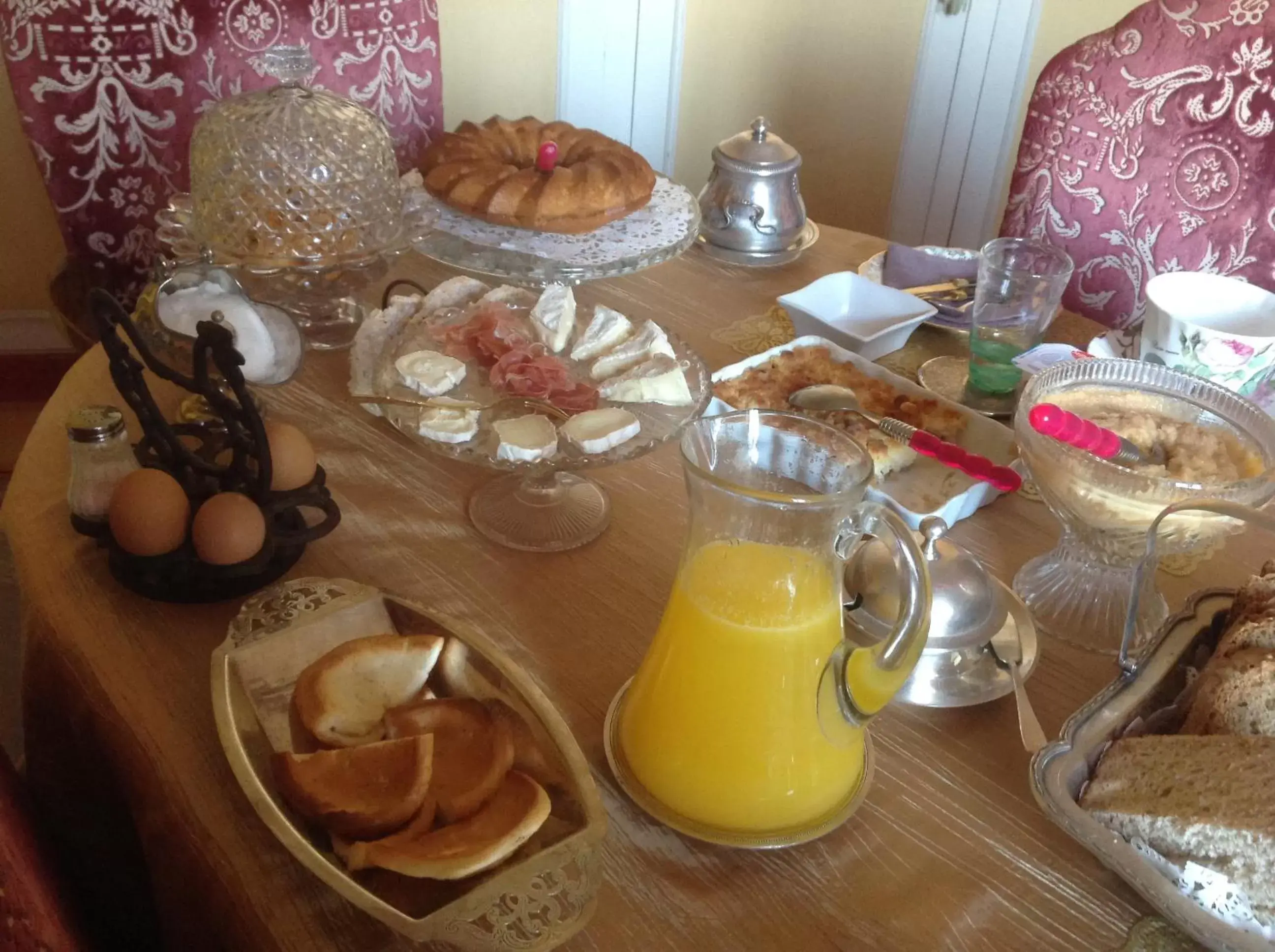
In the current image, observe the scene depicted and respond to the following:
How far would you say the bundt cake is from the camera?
1.04 meters

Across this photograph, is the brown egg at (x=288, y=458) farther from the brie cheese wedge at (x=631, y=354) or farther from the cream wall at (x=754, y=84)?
the cream wall at (x=754, y=84)

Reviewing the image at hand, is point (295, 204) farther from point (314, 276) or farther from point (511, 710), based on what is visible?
point (511, 710)

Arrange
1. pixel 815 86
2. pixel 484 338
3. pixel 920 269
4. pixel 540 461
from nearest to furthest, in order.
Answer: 1. pixel 540 461
2. pixel 484 338
3. pixel 920 269
4. pixel 815 86

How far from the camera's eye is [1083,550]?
709mm

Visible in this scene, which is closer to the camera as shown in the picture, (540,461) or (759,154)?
(540,461)

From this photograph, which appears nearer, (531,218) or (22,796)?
(22,796)

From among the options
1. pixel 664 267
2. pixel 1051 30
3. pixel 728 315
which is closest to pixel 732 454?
pixel 728 315

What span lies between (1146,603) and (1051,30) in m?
1.65

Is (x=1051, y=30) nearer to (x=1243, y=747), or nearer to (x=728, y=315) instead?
(x=728, y=315)

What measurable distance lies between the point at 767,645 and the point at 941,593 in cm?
18

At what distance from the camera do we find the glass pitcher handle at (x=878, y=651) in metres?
0.46

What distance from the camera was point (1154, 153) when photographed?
127 centimetres

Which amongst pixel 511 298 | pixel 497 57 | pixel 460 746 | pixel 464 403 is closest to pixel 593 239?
pixel 511 298

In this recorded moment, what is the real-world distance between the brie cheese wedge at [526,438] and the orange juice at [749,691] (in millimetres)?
166
